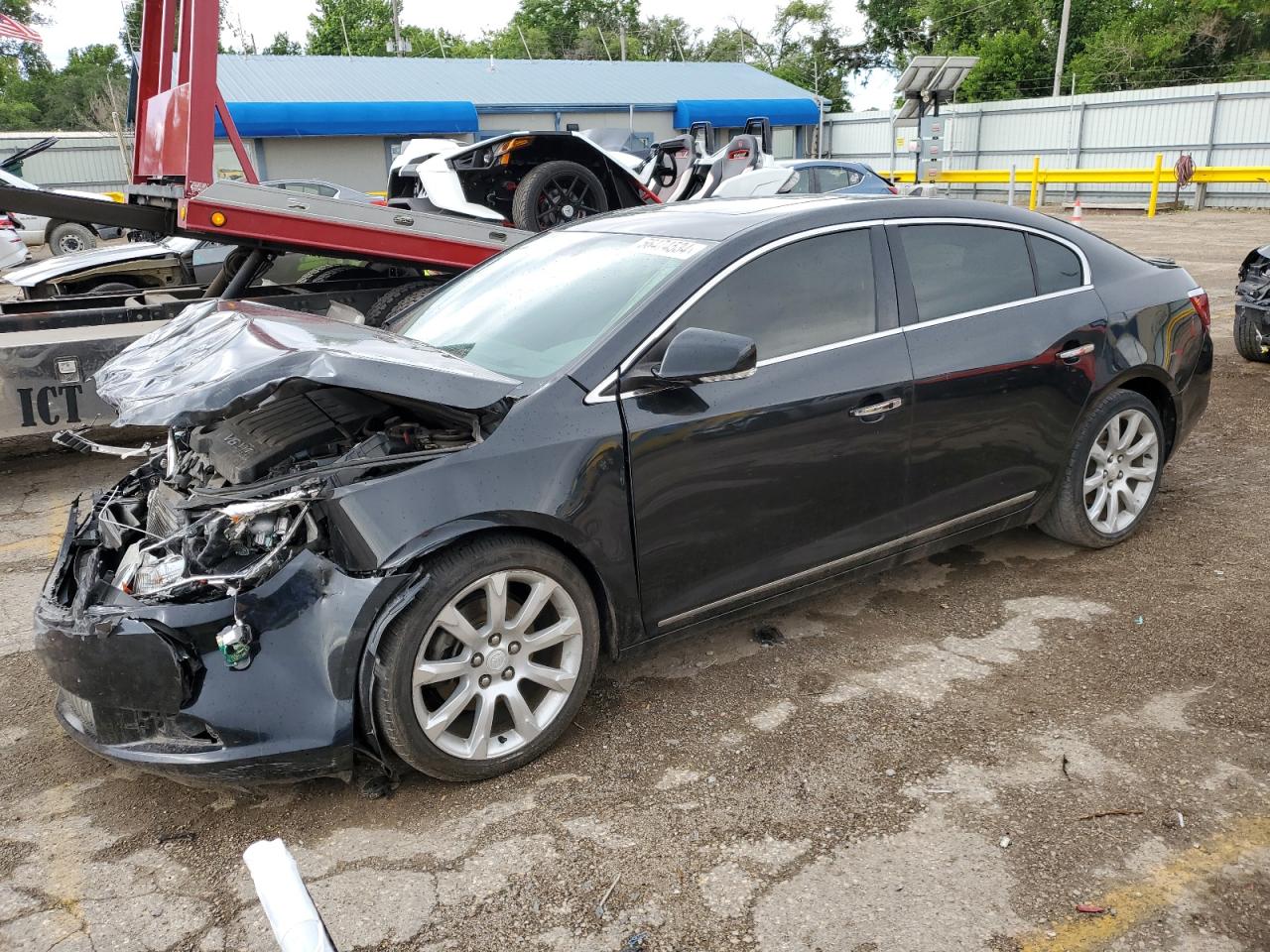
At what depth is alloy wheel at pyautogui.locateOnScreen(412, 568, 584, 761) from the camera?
2896 mm

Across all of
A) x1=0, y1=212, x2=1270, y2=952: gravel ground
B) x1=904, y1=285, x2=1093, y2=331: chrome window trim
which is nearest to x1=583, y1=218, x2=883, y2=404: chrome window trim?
x1=904, y1=285, x2=1093, y2=331: chrome window trim

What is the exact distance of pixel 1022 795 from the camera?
288 centimetres

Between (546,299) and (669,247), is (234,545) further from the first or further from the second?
(669,247)

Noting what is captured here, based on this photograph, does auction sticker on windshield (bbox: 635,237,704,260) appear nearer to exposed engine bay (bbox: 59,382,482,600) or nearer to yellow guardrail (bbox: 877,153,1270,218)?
exposed engine bay (bbox: 59,382,482,600)

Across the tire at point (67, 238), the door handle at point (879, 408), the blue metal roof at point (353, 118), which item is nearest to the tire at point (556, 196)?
the door handle at point (879, 408)

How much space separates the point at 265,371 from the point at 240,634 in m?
0.71

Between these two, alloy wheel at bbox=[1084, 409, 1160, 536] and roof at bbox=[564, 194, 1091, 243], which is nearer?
roof at bbox=[564, 194, 1091, 243]

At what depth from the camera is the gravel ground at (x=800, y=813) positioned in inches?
96.7

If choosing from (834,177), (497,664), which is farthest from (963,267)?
(834,177)

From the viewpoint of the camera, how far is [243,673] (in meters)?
2.74

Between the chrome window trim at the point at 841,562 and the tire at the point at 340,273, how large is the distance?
5.43m

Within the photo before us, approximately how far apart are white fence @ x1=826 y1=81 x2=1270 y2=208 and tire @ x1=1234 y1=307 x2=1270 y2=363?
63.5 ft

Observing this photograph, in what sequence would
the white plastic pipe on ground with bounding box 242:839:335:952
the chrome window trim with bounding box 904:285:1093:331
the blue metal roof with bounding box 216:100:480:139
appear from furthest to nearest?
the blue metal roof with bounding box 216:100:480:139 → the chrome window trim with bounding box 904:285:1093:331 → the white plastic pipe on ground with bounding box 242:839:335:952

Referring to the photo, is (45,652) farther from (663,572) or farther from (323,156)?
(323,156)
